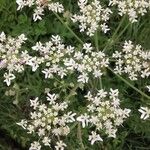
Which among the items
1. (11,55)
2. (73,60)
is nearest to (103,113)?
(73,60)

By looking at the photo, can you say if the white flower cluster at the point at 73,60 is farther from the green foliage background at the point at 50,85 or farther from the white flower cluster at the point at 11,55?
the green foliage background at the point at 50,85

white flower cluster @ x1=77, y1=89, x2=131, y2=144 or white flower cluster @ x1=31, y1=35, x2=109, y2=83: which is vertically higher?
white flower cluster @ x1=31, y1=35, x2=109, y2=83

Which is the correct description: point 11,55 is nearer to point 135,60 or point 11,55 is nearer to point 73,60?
point 73,60

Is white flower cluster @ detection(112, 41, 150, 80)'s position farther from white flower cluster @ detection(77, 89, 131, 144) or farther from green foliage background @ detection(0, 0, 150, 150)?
green foliage background @ detection(0, 0, 150, 150)

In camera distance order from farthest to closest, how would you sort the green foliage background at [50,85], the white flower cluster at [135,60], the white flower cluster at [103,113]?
1. the green foliage background at [50,85]
2. the white flower cluster at [135,60]
3. the white flower cluster at [103,113]

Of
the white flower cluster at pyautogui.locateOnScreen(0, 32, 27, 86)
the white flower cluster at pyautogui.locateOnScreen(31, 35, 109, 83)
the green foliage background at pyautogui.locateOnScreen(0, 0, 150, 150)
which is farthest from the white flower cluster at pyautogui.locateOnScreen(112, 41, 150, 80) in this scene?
the white flower cluster at pyautogui.locateOnScreen(0, 32, 27, 86)

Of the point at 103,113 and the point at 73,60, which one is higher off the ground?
the point at 73,60

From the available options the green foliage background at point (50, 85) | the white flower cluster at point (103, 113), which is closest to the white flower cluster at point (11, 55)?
the green foliage background at point (50, 85)

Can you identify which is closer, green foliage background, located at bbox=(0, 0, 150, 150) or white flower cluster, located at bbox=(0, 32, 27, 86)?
white flower cluster, located at bbox=(0, 32, 27, 86)

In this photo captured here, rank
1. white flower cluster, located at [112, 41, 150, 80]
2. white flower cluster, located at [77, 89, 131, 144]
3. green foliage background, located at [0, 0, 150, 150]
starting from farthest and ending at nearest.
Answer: green foliage background, located at [0, 0, 150, 150] < white flower cluster, located at [112, 41, 150, 80] < white flower cluster, located at [77, 89, 131, 144]
